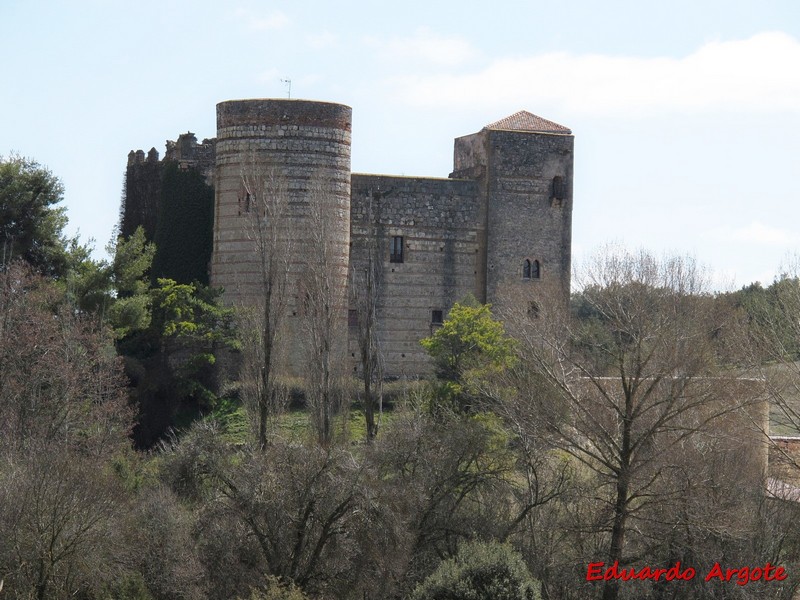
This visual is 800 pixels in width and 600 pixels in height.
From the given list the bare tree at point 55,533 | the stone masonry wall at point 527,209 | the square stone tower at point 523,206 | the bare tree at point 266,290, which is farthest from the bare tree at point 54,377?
the stone masonry wall at point 527,209

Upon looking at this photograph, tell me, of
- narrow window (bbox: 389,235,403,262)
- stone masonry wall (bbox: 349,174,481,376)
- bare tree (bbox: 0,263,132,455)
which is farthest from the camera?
narrow window (bbox: 389,235,403,262)

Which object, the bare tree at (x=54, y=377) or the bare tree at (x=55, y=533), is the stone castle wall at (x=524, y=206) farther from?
the bare tree at (x=55, y=533)

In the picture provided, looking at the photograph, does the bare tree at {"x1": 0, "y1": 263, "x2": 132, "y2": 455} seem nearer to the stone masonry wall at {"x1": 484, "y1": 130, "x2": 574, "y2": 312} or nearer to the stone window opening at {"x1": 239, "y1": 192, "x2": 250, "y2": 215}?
the stone window opening at {"x1": 239, "y1": 192, "x2": 250, "y2": 215}

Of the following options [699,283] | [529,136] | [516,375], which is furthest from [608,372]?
[529,136]

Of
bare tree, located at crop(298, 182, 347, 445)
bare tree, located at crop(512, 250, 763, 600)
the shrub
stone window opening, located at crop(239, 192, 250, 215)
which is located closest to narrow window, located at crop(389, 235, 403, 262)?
bare tree, located at crop(298, 182, 347, 445)

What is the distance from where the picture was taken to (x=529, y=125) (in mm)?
42719

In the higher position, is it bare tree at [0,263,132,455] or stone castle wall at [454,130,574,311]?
stone castle wall at [454,130,574,311]

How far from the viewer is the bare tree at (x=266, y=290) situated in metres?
32.2

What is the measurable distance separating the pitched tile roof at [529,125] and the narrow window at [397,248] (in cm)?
417

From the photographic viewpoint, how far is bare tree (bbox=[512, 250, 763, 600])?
83.9ft

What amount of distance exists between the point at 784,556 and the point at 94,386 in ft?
45.2

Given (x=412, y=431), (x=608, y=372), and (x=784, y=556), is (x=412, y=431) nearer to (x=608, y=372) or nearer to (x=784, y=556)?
(x=608, y=372)

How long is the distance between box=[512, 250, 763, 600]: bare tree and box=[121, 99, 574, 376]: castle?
10.2 m

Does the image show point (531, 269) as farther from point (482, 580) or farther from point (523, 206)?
point (482, 580)
